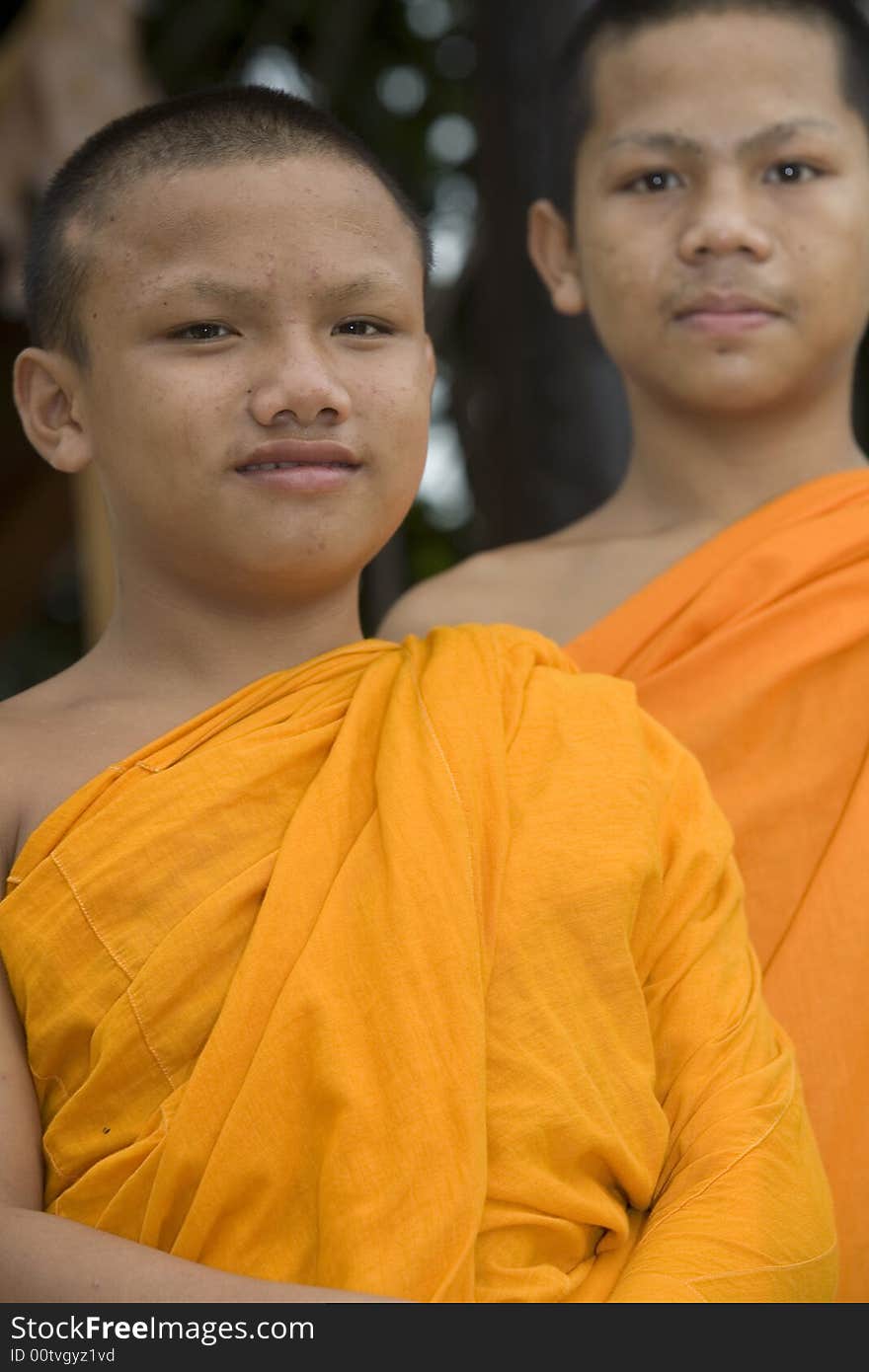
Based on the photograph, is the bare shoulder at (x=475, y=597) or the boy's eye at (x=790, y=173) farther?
the bare shoulder at (x=475, y=597)

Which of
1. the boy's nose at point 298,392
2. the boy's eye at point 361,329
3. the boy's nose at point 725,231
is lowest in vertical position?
the boy's nose at point 298,392

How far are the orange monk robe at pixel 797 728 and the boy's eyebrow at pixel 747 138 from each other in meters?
0.53

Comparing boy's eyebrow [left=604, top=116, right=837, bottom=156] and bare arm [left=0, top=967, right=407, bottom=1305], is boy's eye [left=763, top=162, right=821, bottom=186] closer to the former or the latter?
boy's eyebrow [left=604, top=116, right=837, bottom=156]

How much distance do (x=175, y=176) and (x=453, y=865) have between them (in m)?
0.87

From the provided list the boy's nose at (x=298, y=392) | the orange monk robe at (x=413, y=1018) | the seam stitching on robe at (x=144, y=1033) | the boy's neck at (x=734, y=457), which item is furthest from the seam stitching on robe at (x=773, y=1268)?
the boy's neck at (x=734, y=457)

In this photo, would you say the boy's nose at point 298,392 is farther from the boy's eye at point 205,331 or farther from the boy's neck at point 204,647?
the boy's neck at point 204,647

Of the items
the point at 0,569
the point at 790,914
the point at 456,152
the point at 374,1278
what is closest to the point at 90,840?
the point at 374,1278

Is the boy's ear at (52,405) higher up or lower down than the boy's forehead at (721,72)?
lower down

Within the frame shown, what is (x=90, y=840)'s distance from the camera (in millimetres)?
2123

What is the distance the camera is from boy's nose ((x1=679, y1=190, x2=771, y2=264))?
9.67 ft

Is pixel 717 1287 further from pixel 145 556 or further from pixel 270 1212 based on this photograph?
pixel 145 556

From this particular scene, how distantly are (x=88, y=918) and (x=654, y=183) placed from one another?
1.60 m

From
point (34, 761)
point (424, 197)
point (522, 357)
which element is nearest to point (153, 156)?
point (34, 761)

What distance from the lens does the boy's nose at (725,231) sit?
2947 millimetres
